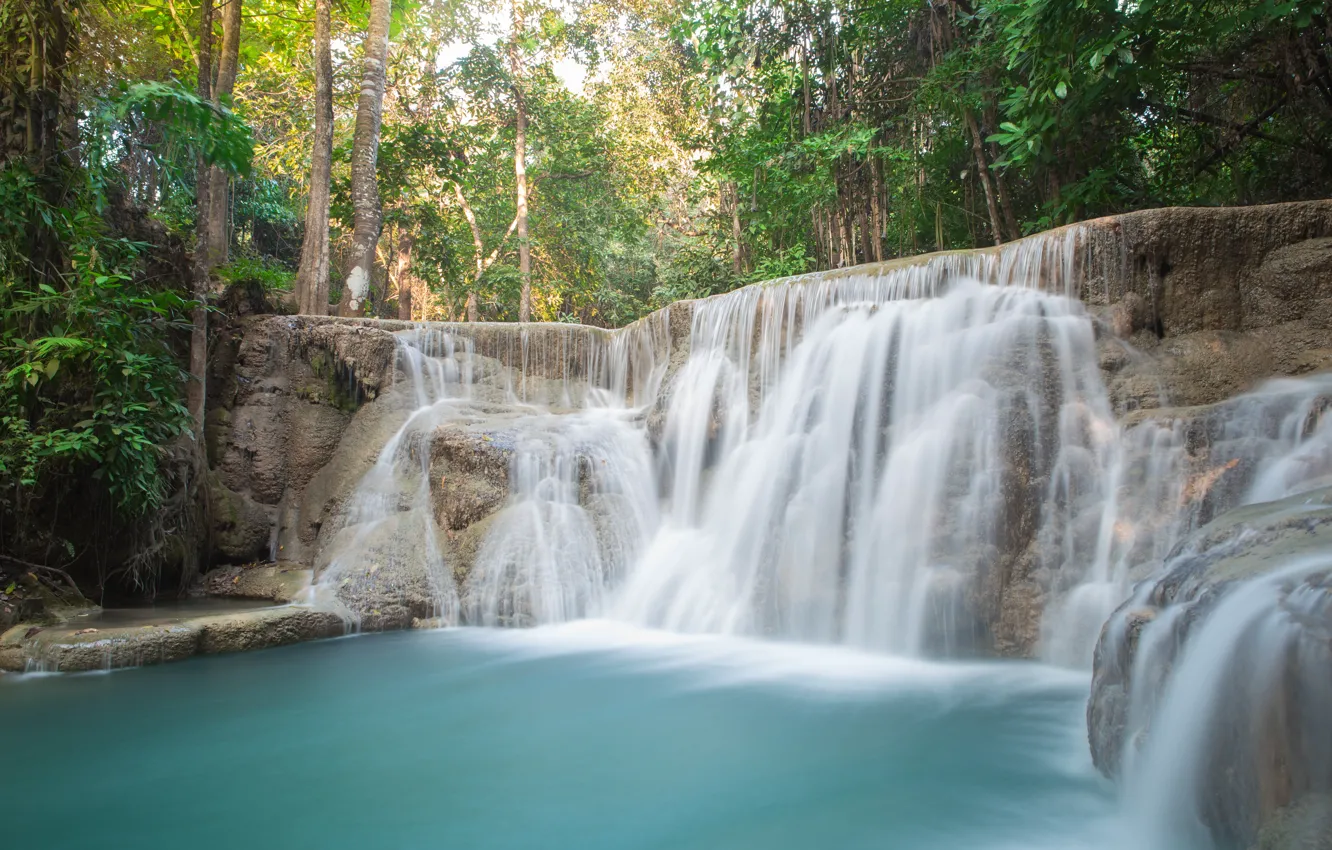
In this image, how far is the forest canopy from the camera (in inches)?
269

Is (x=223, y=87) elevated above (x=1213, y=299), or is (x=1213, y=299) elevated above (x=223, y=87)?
(x=223, y=87)

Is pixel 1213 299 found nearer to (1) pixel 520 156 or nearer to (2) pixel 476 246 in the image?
(1) pixel 520 156

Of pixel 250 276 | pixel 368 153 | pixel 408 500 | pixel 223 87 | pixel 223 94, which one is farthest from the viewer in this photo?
pixel 368 153

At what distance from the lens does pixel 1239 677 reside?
8.30ft

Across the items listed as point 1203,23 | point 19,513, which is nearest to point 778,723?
point 19,513

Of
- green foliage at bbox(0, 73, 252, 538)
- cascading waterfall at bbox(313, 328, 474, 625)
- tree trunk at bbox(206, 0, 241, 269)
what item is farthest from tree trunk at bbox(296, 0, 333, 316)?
green foliage at bbox(0, 73, 252, 538)

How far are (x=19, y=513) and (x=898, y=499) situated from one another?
6899 mm

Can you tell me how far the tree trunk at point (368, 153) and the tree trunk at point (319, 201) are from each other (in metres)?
0.36

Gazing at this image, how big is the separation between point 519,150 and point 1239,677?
17393mm

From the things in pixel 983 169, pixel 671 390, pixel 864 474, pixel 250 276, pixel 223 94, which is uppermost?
pixel 223 94

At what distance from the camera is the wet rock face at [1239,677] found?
2.28m

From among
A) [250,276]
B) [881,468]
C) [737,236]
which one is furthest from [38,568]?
[737,236]

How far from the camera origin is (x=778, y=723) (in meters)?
4.37

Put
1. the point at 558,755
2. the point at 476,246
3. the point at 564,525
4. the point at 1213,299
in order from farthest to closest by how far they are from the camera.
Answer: the point at 476,246 → the point at 564,525 → the point at 1213,299 → the point at 558,755
